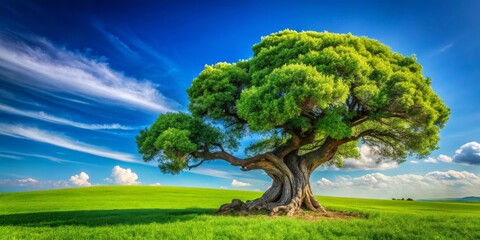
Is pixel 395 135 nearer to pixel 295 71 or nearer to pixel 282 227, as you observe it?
pixel 295 71

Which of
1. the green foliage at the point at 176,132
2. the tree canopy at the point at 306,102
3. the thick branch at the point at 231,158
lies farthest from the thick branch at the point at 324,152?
the green foliage at the point at 176,132

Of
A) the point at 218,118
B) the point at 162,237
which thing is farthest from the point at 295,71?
the point at 162,237

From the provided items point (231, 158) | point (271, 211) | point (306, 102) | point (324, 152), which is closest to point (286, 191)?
point (271, 211)

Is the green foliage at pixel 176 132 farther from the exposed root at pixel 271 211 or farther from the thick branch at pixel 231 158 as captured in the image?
the exposed root at pixel 271 211

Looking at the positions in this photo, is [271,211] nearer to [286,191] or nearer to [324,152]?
[286,191]

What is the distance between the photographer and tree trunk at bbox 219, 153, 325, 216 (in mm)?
26031

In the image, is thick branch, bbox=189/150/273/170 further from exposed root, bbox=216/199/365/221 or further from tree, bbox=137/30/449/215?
exposed root, bbox=216/199/365/221

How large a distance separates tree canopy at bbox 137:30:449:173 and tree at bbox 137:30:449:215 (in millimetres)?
70

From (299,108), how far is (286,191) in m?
9.34

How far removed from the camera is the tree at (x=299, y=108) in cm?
2061

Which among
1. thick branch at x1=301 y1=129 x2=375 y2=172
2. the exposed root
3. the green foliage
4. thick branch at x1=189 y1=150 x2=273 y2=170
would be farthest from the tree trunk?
the green foliage

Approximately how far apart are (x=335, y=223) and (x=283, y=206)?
554 centimetres

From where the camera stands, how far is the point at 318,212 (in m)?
26.6

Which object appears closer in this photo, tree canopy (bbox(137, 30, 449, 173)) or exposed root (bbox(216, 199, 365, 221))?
tree canopy (bbox(137, 30, 449, 173))
